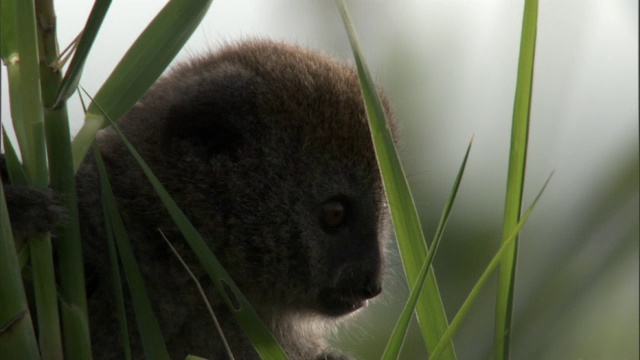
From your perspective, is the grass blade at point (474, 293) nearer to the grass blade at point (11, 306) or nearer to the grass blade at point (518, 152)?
the grass blade at point (518, 152)

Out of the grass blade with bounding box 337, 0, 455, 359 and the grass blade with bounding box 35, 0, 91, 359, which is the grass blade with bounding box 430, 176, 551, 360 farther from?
the grass blade with bounding box 35, 0, 91, 359

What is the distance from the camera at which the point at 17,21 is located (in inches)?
110

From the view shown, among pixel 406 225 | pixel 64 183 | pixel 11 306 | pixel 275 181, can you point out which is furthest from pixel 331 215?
pixel 11 306

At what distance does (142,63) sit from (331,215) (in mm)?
1761

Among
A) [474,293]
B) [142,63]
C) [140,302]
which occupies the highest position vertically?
[142,63]

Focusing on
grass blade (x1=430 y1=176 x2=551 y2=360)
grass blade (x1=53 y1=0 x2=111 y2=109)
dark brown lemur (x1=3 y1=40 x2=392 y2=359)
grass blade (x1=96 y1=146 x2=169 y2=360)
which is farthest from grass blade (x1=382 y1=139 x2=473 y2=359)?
dark brown lemur (x1=3 y1=40 x2=392 y2=359)

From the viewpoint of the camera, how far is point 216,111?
4613 millimetres

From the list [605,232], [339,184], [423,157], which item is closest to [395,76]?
[423,157]

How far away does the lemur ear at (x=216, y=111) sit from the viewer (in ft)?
14.9

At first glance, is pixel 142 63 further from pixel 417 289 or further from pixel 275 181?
pixel 275 181

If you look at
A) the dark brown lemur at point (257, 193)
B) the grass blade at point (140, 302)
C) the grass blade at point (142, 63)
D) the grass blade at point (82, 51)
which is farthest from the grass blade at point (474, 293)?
the dark brown lemur at point (257, 193)

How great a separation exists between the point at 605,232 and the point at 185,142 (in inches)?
76.9

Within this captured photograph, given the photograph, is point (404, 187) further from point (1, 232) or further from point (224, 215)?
point (224, 215)

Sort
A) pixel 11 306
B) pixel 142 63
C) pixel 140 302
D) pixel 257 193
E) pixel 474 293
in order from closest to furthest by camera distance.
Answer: pixel 11 306 < pixel 474 293 < pixel 140 302 < pixel 142 63 < pixel 257 193
